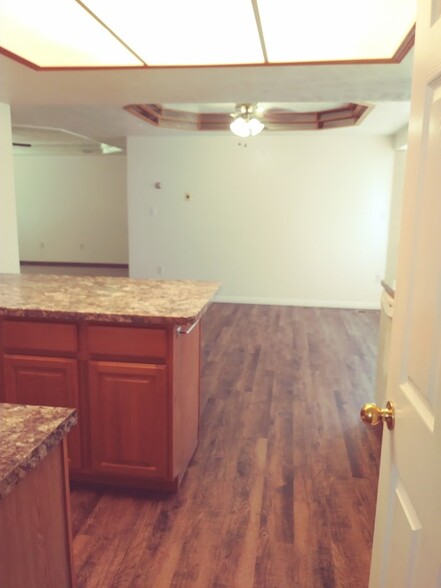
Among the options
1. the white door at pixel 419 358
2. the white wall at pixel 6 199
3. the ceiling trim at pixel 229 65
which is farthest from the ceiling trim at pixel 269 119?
the white door at pixel 419 358

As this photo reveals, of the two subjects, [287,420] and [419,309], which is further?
[287,420]

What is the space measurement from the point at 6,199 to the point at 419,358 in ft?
11.8

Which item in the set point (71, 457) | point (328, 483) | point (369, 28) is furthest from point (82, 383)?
point (369, 28)

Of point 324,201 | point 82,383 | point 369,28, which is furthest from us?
point 324,201

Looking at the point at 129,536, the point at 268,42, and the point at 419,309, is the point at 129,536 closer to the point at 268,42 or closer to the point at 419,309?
the point at 419,309

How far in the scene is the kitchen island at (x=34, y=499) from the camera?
881 mm

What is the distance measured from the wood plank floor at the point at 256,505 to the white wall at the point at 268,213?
272 centimetres

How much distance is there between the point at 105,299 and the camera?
223 centimetres

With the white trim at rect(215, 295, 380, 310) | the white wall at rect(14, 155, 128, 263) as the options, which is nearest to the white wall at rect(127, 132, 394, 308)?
the white trim at rect(215, 295, 380, 310)

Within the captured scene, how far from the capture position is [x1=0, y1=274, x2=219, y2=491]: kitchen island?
6.59 feet

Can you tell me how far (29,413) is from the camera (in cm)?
108

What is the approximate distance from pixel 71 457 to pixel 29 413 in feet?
3.97

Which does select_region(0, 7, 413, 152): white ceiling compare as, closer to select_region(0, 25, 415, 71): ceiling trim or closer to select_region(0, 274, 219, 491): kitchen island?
select_region(0, 25, 415, 71): ceiling trim

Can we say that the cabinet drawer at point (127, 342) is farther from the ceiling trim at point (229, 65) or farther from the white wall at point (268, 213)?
the white wall at point (268, 213)
